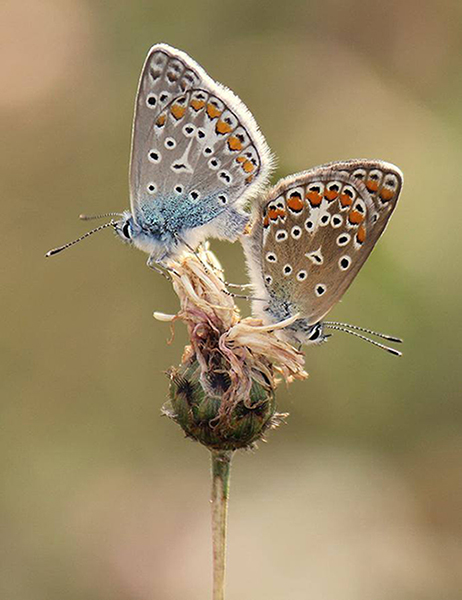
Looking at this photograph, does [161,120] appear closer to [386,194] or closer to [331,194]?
[331,194]

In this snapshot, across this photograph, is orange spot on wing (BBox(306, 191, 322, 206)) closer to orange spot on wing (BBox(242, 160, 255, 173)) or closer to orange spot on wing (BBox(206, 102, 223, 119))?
orange spot on wing (BBox(242, 160, 255, 173))

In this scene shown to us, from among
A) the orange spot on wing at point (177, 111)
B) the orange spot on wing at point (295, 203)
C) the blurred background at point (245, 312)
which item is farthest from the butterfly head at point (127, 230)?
the blurred background at point (245, 312)

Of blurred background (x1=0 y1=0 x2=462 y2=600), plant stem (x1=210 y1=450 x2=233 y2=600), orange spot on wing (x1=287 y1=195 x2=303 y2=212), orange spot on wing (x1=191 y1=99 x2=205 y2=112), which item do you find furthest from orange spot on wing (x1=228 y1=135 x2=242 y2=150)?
blurred background (x1=0 y1=0 x2=462 y2=600)

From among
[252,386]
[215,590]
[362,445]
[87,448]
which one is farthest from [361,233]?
[87,448]

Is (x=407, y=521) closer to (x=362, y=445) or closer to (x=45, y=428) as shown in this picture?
(x=362, y=445)

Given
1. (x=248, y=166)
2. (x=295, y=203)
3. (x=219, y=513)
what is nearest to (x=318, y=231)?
(x=295, y=203)

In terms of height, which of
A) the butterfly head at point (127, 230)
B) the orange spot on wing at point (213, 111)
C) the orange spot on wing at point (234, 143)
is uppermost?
the orange spot on wing at point (213, 111)

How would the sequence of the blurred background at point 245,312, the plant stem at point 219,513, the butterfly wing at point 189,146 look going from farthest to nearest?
the blurred background at point 245,312
the butterfly wing at point 189,146
the plant stem at point 219,513

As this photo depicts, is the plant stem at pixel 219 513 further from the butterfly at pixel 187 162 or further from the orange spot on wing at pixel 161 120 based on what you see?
the orange spot on wing at pixel 161 120
